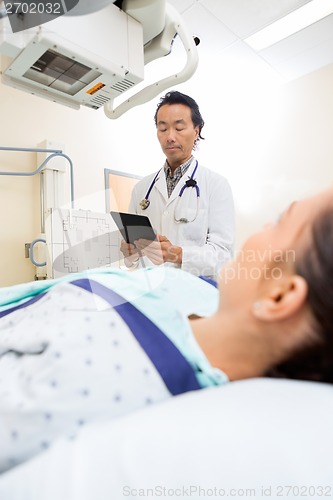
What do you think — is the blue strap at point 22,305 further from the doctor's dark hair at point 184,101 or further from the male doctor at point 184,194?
the doctor's dark hair at point 184,101

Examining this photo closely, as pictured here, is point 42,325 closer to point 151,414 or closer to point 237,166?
point 151,414

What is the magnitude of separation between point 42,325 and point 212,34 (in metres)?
2.70

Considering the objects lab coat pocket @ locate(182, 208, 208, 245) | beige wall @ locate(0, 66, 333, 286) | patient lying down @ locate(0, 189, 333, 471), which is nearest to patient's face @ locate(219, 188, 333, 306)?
patient lying down @ locate(0, 189, 333, 471)

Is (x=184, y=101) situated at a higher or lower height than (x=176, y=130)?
higher

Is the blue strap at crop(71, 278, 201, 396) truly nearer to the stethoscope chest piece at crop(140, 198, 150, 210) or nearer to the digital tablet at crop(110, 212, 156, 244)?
the digital tablet at crop(110, 212, 156, 244)

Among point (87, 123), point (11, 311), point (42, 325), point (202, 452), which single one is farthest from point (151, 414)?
point (87, 123)

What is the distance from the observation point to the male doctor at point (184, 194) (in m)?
1.64

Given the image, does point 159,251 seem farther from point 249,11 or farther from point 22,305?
point 249,11

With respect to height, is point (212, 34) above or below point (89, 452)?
above

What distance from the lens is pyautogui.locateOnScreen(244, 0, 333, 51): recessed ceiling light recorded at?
7.82 feet

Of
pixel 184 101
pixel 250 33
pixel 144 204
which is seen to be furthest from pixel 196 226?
pixel 250 33

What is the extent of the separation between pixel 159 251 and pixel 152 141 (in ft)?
6.69

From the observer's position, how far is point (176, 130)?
1746 mm

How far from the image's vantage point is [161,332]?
587 millimetres
